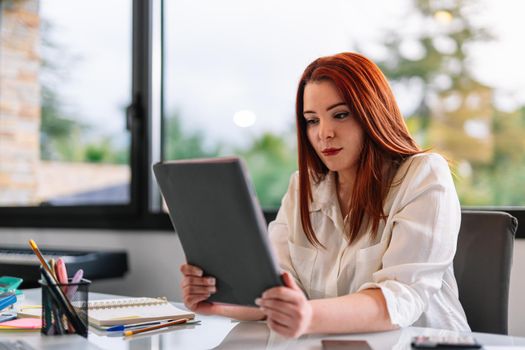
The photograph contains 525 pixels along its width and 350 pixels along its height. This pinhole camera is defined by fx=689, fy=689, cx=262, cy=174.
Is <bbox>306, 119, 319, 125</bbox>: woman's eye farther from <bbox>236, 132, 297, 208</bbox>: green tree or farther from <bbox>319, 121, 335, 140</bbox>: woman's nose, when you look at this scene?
<bbox>236, 132, 297, 208</bbox>: green tree

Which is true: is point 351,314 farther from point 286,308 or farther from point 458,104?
point 458,104

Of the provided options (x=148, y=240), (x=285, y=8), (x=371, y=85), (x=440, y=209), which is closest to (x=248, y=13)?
(x=285, y=8)

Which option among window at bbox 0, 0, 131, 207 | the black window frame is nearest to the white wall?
the black window frame

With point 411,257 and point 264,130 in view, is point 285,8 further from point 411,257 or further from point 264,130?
point 411,257

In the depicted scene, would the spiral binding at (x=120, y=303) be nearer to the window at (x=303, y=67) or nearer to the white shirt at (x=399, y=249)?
the white shirt at (x=399, y=249)

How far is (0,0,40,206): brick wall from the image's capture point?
357cm

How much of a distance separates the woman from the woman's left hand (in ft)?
0.16

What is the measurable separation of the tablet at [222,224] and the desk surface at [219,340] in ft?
0.26

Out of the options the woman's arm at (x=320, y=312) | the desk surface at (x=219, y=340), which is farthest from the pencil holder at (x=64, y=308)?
the woman's arm at (x=320, y=312)

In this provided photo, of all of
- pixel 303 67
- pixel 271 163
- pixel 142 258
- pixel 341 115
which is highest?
pixel 303 67

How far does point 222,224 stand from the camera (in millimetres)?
1163

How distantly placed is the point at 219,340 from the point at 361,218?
50 centimetres

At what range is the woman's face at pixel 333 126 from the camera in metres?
1.59

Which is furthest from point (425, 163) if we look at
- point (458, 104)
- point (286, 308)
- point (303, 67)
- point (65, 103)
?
point (65, 103)
